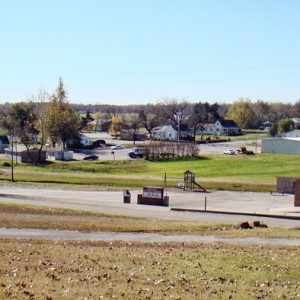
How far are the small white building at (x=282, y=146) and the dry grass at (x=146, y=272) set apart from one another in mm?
83404

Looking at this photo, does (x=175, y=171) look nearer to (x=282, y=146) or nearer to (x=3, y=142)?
(x=282, y=146)

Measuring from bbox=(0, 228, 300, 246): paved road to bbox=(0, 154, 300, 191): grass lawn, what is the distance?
119ft

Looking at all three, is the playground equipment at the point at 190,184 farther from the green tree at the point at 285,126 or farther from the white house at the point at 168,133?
the green tree at the point at 285,126

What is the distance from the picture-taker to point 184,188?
65.2 m

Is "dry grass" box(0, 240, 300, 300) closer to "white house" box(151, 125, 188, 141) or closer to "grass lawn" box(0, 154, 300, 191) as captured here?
"grass lawn" box(0, 154, 300, 191)

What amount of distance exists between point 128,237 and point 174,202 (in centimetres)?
2621

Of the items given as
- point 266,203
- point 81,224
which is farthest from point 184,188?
point 81,224

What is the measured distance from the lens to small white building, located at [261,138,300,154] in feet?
345

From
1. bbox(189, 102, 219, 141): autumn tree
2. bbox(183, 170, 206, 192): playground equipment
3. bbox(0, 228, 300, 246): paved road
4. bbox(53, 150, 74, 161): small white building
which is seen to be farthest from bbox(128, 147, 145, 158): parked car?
bbox(0, 228, 300, 246): paved road

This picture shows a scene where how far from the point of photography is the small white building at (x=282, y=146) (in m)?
105

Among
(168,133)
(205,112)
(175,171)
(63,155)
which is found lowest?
(175,171)

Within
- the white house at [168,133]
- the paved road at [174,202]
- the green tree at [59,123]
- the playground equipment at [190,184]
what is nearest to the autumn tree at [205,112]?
the white house at [168,133]

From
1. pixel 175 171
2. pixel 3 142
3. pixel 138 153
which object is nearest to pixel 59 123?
pixel 3 142

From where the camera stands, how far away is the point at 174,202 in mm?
54250
